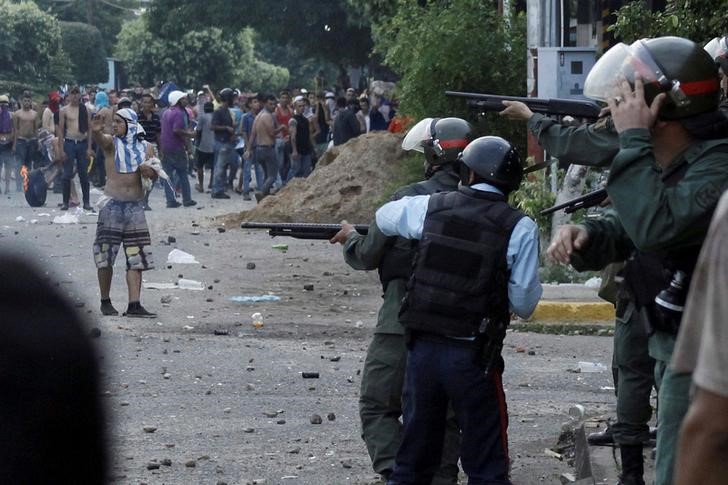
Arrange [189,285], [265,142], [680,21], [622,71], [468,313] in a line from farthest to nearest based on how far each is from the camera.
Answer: [265,142] < [189,285] < [680,21] < [468,313] < [622,71]

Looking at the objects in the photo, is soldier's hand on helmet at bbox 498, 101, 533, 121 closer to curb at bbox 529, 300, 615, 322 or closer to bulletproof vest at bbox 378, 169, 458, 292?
bulletproof vest at bbox 378, 169, 458, 292

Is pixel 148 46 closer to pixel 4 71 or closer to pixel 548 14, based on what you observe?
pixel 4 71

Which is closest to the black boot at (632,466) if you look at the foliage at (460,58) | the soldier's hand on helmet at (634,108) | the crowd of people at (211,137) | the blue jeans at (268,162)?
the soldier's hand on helmet at (634,108)

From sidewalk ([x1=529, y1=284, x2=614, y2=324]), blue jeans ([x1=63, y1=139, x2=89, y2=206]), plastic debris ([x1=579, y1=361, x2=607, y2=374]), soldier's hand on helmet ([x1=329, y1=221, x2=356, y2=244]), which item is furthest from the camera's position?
blue jeans ([x1=63, y1=139, x2=89, y2=206])

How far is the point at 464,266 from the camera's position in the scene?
17.2 feet

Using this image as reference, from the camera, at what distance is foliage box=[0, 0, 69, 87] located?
182ft

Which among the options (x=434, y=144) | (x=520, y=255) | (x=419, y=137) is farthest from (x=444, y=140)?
A: (x=520, y=255)

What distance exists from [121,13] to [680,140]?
8378 cm

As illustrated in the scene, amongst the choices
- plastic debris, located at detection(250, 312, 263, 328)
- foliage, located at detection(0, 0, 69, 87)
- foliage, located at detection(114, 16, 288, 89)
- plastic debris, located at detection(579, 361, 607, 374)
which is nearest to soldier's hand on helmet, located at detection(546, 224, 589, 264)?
plastic debris, located at detection(579, 361, 607, 374)

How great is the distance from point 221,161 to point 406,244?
1959 centimetres

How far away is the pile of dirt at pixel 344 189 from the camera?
19.8 metres

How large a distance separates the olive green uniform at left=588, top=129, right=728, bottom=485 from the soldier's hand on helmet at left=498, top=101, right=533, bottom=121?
87.5 inches

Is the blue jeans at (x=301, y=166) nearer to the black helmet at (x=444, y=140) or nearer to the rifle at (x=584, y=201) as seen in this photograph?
the black helmet at (x=444, y=140)

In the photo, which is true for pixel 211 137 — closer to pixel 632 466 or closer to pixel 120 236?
pixel 120 236
